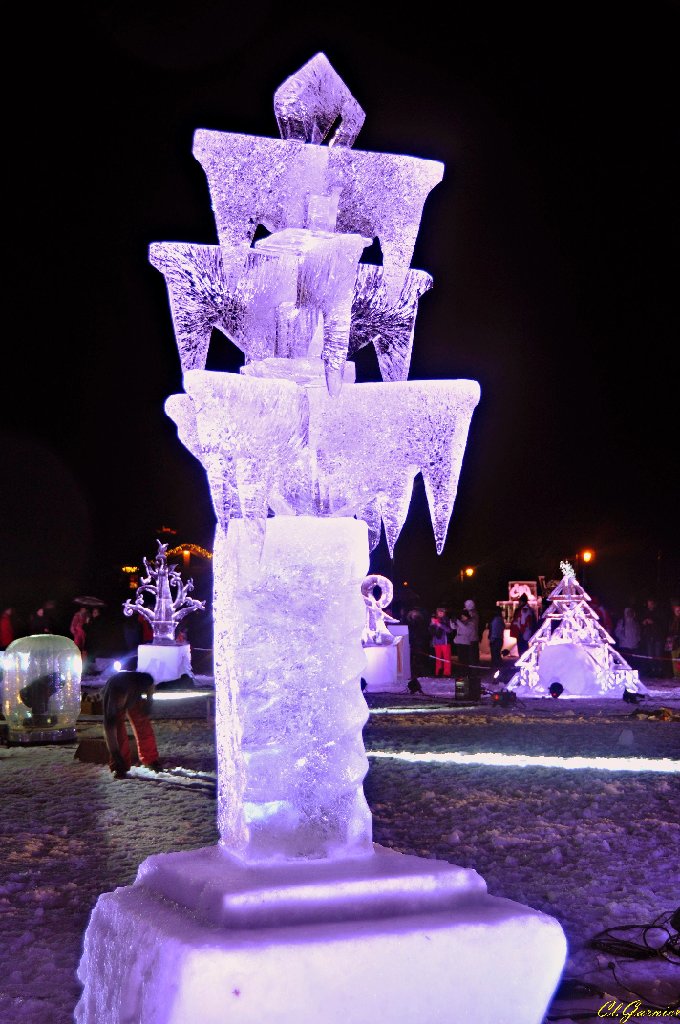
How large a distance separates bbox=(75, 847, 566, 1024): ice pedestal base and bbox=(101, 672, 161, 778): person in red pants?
23.6ft

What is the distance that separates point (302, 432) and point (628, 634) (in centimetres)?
1992

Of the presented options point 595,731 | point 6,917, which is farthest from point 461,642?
point 6,917

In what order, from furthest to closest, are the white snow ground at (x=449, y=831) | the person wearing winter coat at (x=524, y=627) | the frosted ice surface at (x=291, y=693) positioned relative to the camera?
the person wearing winter coat at (x=524, y=627), the white snow ground at (x=449, y=831), the frosted ice surface at (x=291, y=693)

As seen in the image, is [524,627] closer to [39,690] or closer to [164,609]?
[164,609]

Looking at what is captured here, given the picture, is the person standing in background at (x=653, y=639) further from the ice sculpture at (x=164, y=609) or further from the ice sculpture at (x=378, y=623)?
the ice sculpture at (x=164, y=609)

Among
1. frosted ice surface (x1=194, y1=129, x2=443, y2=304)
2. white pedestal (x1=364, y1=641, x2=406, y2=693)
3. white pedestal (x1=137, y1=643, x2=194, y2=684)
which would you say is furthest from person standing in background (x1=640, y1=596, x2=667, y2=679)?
frosted ice surface (x1=194, y1=129, x2=443, y2=304)

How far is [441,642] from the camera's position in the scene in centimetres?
2362

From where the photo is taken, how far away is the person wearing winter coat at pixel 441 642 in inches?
920

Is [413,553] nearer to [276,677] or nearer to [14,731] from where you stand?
[14,731]

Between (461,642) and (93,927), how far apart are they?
18.7m

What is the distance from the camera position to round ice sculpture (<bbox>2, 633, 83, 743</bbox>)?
1415 centimetres

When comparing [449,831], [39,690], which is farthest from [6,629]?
[449,831]

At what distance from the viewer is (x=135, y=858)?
709 centimetres

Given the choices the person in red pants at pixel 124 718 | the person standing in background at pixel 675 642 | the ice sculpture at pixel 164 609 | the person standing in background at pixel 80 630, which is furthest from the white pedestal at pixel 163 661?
the person in red pants at pixel 124 718
